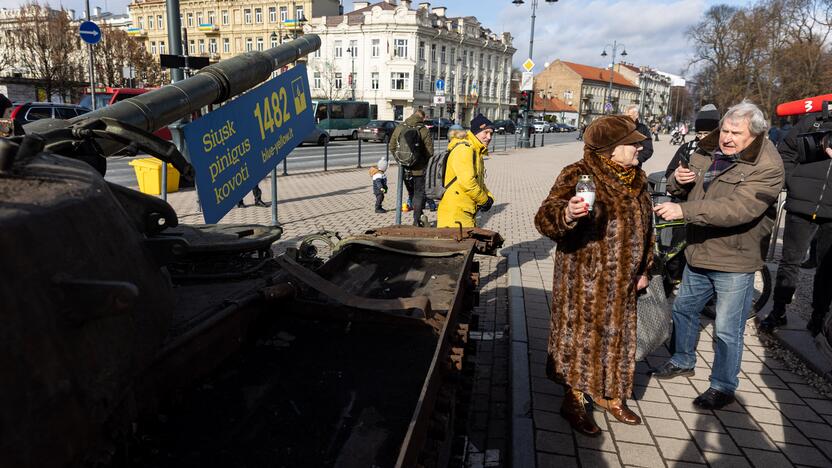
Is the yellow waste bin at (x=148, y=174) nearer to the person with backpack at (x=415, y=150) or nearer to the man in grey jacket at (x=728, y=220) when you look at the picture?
the person with backpack at (x=415, y=150)

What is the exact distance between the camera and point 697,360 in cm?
444

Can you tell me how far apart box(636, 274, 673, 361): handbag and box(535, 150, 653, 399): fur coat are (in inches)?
18.1

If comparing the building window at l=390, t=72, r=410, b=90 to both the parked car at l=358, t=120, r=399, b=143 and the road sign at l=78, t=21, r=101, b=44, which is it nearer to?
the parked car at l=358, t=120, r=399, b=143

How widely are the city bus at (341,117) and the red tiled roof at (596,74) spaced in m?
80.2

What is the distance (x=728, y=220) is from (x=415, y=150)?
5653 millimetres

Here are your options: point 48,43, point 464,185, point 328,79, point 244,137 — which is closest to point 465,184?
point 464,185

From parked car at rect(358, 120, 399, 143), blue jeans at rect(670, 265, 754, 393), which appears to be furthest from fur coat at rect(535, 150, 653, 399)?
parked car at rect(358, 120, 399, 143)

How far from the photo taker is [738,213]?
3.28 metres

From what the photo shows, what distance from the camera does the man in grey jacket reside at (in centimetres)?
332

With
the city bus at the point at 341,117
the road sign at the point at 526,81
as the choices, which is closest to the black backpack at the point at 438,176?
the road sign at the point at 526,81

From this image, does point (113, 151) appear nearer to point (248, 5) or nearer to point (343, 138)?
point (343, 138)

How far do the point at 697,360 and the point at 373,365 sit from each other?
3184 millimetres

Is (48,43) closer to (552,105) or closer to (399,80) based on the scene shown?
(399,80)

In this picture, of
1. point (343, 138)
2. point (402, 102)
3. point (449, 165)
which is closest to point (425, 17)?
point (402, 102)
